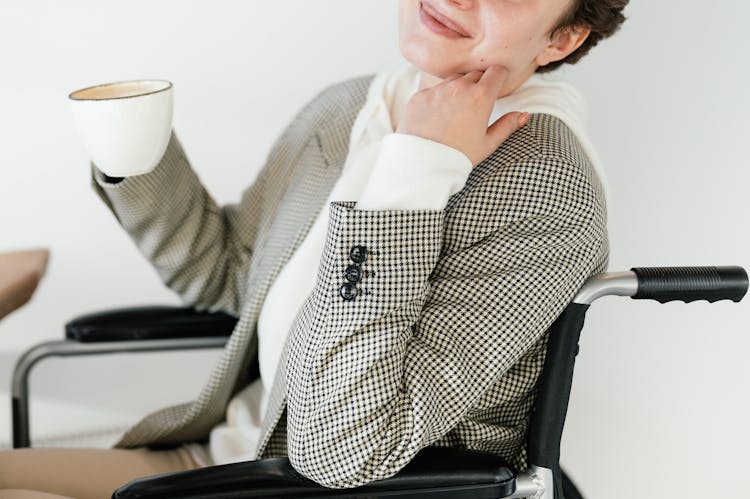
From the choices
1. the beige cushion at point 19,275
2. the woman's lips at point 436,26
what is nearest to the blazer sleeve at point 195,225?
the beige cushion at point 19,275

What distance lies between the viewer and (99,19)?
5.58ft

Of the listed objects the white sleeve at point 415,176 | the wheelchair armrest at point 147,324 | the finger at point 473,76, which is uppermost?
the finger at point 473,76

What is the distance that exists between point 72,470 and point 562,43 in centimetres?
83

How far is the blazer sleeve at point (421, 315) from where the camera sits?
95 centimetres

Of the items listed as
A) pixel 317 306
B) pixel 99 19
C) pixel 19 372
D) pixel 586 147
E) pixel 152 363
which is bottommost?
pixel 152 363

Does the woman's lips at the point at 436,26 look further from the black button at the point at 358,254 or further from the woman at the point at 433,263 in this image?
the black button at the point at 358,254

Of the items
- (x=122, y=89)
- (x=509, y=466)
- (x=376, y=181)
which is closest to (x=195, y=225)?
(x=122, y=89)

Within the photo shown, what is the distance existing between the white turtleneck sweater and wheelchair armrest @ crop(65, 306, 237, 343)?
0.11m

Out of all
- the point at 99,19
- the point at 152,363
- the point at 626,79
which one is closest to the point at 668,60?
the point at 626,79

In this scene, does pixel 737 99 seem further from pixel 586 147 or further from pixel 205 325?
pixel 205 325

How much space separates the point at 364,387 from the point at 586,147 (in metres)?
0.40

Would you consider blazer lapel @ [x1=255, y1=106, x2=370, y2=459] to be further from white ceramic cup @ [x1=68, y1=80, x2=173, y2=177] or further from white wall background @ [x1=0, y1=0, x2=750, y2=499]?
white wall background @ [x1=0, y1=0, x2=750, y2=499]

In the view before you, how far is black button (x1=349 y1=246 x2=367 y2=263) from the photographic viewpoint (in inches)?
37.3

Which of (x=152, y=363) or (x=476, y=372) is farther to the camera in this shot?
(x=152, y=363)
